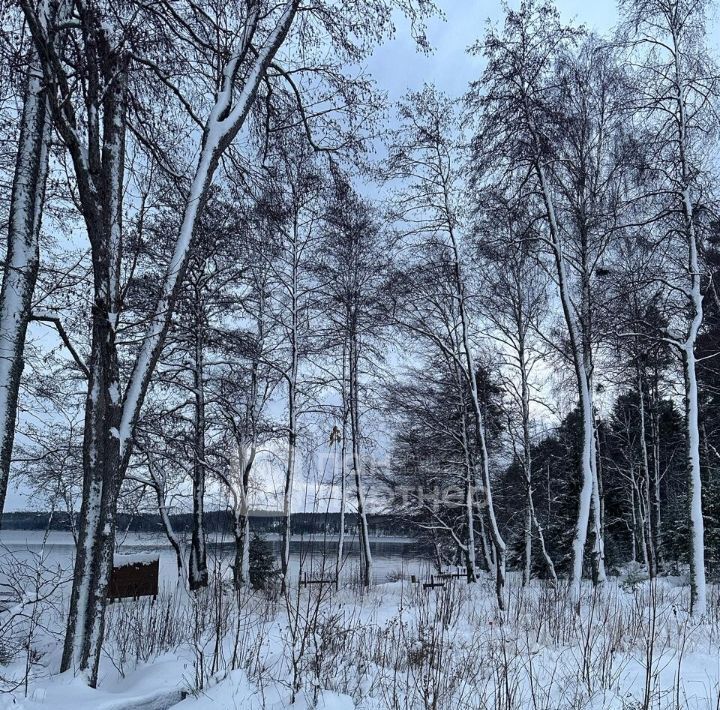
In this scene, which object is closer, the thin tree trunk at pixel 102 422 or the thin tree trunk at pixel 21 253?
the thin tree trunk at pixel 102 422

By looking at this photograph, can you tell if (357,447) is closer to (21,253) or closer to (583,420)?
(583,420)

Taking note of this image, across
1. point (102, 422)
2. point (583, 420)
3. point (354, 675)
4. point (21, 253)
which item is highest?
point (21, 253)

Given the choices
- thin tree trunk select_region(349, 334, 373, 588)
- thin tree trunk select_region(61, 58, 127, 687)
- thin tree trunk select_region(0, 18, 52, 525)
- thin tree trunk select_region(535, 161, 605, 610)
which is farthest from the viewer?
thin tree trunk select_region(349, 334, 373, 588)

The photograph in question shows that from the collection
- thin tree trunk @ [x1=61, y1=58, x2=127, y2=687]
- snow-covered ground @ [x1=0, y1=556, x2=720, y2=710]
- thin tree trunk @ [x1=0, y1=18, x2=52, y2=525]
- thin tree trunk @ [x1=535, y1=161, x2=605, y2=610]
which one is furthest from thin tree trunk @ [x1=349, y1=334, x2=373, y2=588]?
thin tree trunk @ [x1=0, y1=18, x2=52, y2=525]

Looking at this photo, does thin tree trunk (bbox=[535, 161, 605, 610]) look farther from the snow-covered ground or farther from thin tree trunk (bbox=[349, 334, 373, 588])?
thin tree trunk (bbox=[349, 334, 373, 588])

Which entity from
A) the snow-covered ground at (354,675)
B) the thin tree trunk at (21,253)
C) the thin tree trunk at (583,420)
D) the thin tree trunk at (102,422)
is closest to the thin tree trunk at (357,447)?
the thin tree trunk at (583,420)

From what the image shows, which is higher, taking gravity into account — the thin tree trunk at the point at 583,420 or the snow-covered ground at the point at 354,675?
the thin tree trunk at the point at 583,420

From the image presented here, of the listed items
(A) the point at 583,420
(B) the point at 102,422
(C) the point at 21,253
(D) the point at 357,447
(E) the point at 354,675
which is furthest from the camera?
(D) the point at 357,447

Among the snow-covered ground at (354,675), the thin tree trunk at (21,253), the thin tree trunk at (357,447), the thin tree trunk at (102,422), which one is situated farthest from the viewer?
the thin tree trunk at (357,447)

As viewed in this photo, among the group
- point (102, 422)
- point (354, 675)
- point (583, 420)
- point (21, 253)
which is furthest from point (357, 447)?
point (21, 253)

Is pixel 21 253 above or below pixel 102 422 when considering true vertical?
above

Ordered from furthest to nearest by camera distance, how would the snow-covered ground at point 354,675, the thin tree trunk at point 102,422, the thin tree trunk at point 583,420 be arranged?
the thin tree trunk at point 583,420 → the thin tree trunk at point 102,422 → the snow-covered ground at point 354,675

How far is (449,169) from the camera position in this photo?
423 inches

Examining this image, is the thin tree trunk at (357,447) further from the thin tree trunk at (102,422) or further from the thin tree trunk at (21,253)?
the thin tree trunk at (21,253)
